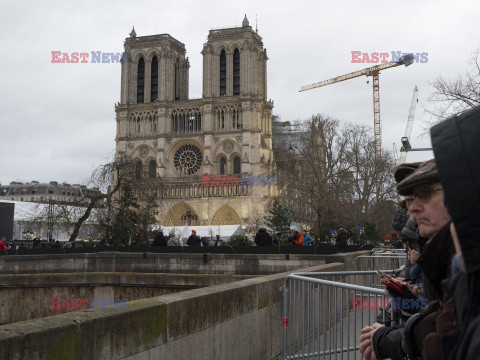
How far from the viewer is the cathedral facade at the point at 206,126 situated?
5928cm

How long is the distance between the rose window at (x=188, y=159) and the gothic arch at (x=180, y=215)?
443 centimetres

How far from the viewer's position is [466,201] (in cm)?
121

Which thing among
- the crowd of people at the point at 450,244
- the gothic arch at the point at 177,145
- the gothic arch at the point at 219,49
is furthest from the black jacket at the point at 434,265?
the gothic arch at the point at 219,49

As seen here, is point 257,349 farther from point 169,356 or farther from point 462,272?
point 462,272

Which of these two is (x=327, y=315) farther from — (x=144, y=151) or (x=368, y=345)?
(x=144, y=151)

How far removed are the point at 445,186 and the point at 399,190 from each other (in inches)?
40.2

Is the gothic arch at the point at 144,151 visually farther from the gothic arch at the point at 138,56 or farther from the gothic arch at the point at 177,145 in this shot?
the gothic arch at the point at 138,56

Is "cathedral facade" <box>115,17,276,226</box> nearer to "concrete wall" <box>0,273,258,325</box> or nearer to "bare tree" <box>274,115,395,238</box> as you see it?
"bare tree" <box>274,115,395,238</box>

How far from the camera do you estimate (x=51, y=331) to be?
120 inches

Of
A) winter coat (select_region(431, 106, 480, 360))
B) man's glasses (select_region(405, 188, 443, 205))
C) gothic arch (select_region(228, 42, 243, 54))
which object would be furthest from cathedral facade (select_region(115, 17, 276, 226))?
winter coat (select_region(431, 106, 480, 360))

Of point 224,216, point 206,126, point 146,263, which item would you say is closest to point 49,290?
point 146,263

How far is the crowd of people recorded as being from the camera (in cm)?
120

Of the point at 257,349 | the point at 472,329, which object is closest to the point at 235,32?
the point at 257,349

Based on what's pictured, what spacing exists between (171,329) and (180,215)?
2280 inches
